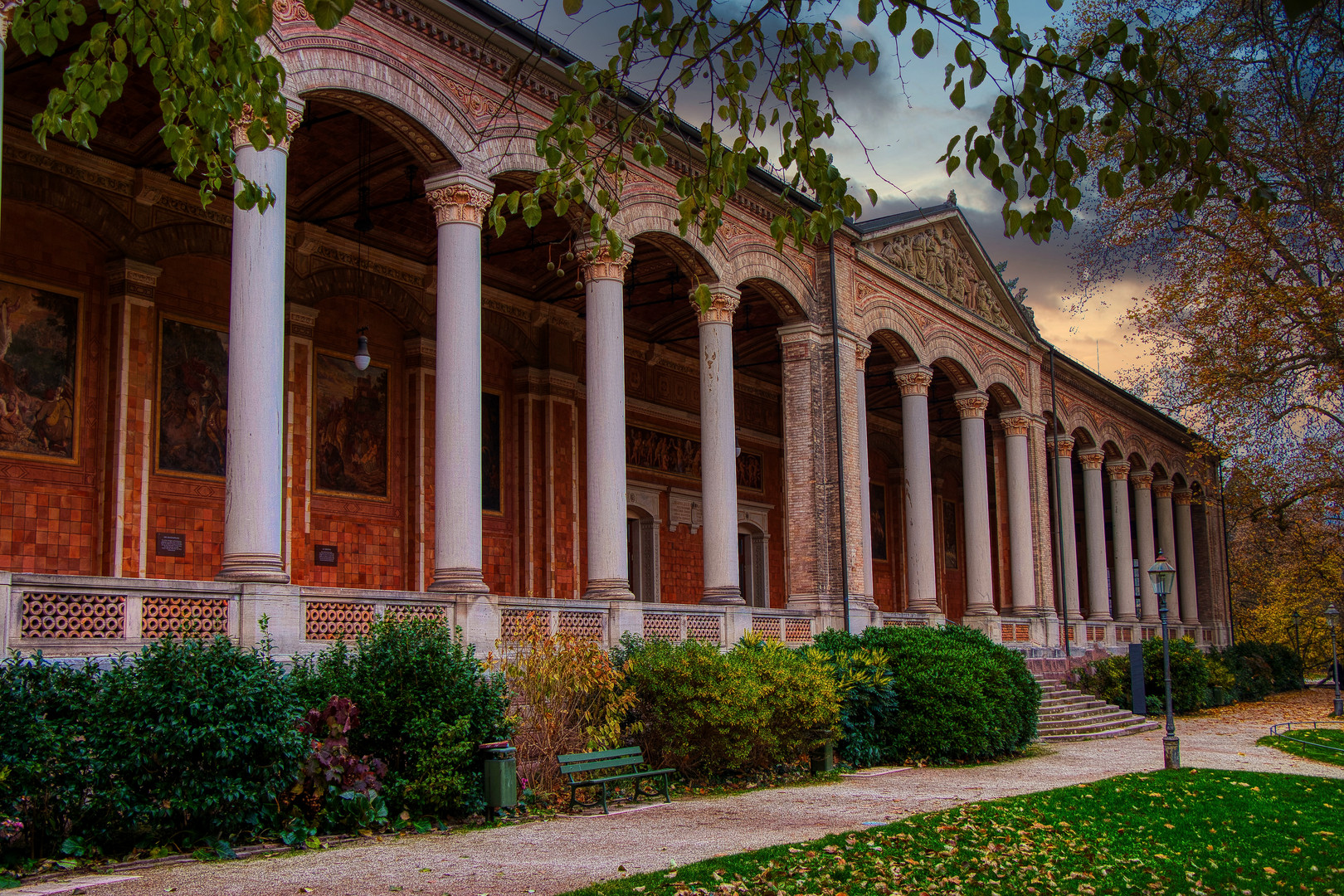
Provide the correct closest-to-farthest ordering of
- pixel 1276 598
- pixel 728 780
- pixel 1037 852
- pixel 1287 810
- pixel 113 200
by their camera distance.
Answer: pixel 1037 852, pixel 1287 810, pixel 728 780, pixel 113 200, pixel 1276 598

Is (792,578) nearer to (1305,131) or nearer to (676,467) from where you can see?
(676,467)

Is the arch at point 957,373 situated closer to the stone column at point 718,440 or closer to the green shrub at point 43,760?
the stone column at point 718,440

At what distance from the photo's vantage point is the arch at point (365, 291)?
20.0m

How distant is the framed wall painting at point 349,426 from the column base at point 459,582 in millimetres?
6281

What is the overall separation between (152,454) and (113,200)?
12.4 feet

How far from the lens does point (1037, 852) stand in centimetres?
978

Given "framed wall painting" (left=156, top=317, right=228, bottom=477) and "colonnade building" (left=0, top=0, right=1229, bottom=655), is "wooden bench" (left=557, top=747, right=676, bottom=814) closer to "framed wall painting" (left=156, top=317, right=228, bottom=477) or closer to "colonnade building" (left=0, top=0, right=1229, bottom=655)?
"colonnade building" (left=0, top=0, right=1229, bottom=655)

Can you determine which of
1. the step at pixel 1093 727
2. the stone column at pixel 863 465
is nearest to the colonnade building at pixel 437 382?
the stone column at pixel 863 465

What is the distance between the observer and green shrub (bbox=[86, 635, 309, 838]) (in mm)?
9266

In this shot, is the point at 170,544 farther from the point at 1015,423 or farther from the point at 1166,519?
the point at 1166,519

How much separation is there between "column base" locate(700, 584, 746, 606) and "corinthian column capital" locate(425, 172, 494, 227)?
7.61 meters

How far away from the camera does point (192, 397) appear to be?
18.3m

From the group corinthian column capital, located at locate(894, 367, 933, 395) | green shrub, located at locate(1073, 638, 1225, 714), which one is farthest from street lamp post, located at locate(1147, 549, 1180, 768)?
green shrub, located at locate(1073, 638, 1225, 714)

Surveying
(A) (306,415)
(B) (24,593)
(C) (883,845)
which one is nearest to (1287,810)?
(C) (883,845)
